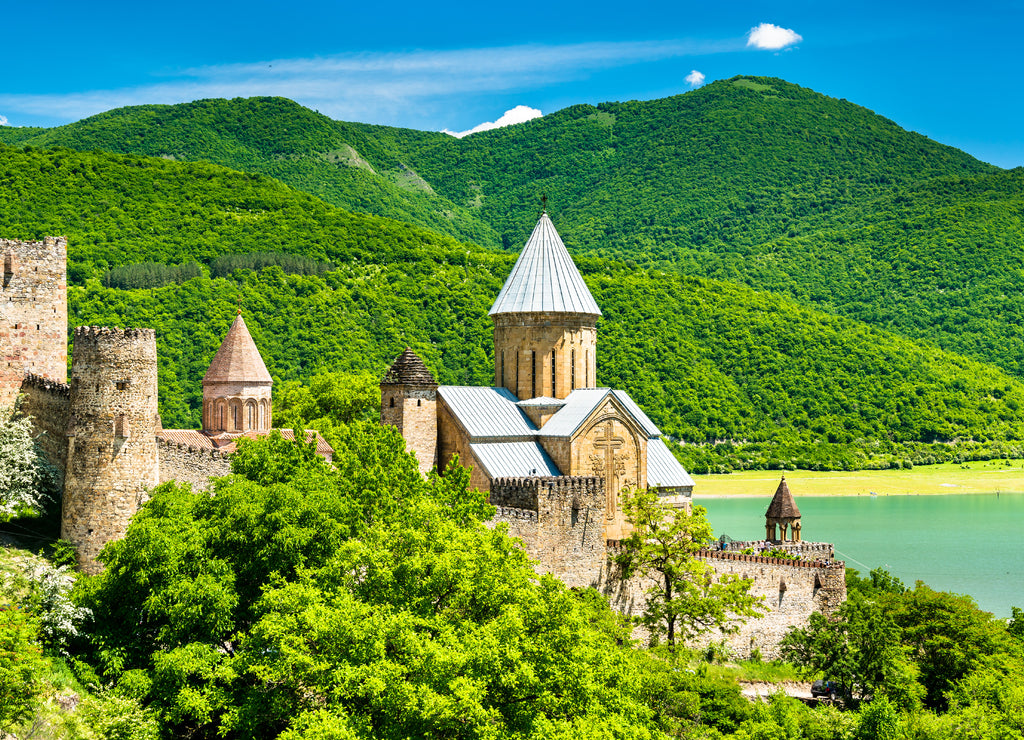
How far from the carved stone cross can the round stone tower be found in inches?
Result: 452

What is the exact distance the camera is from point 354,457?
65.6 feet

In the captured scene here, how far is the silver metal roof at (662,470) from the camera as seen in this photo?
93.1 feet

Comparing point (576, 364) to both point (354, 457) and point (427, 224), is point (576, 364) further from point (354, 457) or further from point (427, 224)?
point (427, 224)

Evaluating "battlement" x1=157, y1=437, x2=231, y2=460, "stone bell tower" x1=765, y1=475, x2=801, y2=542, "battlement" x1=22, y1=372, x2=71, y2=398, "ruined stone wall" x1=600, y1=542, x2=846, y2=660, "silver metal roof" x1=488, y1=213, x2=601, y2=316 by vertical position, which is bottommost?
"ruined stone wall" x1=600, y1=542, x2=846, y2=660

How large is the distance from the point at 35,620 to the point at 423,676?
590cm

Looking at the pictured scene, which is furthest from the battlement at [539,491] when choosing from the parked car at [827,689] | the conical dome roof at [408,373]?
the parked car at [827,689]

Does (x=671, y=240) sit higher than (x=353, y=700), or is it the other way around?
(x=671, y=240)

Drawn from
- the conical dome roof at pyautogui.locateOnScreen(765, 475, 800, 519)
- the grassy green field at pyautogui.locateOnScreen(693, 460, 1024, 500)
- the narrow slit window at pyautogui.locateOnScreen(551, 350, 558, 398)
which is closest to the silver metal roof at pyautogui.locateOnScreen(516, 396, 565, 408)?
the narrow slit window at pyautogui.locateOnScreen(551, 350, 558, 398)

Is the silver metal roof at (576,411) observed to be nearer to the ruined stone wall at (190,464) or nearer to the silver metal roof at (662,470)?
the silver metal roof at (662,470)

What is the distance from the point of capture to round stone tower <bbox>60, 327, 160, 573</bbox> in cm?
1788

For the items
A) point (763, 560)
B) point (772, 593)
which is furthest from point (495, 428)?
point (772, 593)

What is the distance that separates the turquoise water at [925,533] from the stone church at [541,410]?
48.2 feet

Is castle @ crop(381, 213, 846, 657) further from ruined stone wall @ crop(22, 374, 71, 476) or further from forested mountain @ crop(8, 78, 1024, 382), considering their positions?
forested mountain @ crop(8, 78, 1024, 382)

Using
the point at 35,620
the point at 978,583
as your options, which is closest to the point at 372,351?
the point at 978,583
